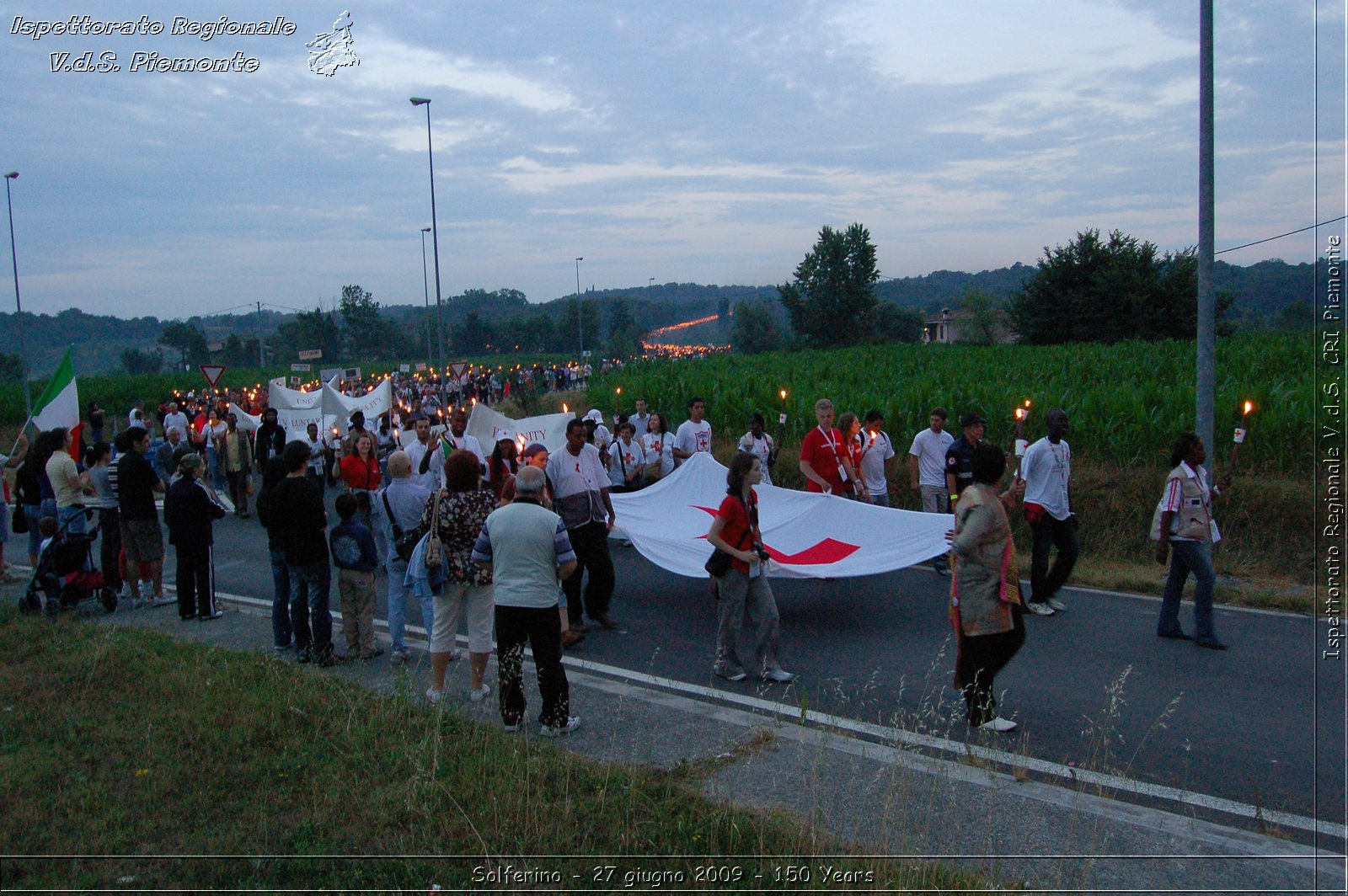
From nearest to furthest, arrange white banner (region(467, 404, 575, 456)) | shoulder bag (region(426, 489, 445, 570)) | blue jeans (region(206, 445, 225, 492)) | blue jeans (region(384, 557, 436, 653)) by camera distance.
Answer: shoulder bag (region(426, 489, 445, 570))
blue jeans (region(384, 557, 436, 653))
white banner (region(467, 404, 575, 456))
blue jeans (region(206, 445, 225, 492))

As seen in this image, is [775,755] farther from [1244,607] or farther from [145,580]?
[145,580]

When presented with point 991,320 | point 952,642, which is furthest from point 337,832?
point 991,320

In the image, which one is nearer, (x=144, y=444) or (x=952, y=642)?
(x=952, y=642)

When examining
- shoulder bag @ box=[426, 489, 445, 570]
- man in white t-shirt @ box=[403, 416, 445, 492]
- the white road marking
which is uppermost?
man in white t-shirt @ box=[403, 416, 445, 492]

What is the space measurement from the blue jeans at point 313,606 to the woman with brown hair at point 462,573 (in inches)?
59.4

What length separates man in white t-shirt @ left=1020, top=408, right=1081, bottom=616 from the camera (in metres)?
9.24

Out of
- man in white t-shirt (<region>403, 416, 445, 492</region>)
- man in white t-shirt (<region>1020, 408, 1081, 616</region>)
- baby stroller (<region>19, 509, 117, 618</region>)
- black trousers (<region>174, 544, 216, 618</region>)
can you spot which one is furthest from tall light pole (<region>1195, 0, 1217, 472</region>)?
baby stroller (<region>19, 509, 117, 618</region>)

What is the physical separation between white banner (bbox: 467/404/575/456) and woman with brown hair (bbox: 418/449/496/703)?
676 centimetres

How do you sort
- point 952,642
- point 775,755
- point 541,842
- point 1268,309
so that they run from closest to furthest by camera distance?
point 541,842 < point 775,755 < point 952,642 < point 1268,309

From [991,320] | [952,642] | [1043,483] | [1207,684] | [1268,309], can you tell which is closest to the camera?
[1207,684]

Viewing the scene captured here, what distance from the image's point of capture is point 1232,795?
203 inches

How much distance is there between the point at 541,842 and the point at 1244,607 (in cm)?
812

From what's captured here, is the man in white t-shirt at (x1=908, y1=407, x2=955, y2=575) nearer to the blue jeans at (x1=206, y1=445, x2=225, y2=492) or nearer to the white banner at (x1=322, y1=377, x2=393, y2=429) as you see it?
the white banner at (x1=322, y1=377, x2=393, y2=429)

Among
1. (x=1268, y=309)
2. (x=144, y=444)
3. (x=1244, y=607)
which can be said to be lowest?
(x=1244, y=607)
